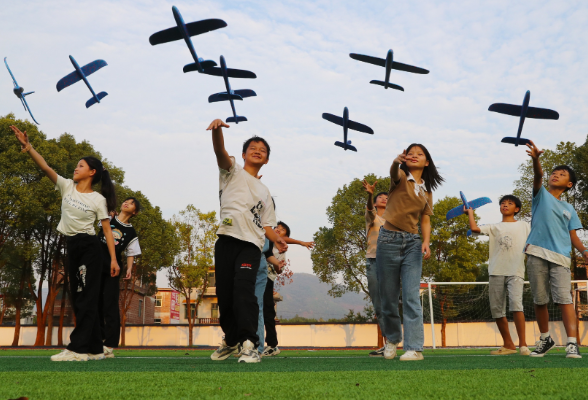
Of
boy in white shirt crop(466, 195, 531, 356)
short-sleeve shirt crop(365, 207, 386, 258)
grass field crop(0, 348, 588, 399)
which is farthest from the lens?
short-sleeve shirt crop(365, 207, 386, 258)

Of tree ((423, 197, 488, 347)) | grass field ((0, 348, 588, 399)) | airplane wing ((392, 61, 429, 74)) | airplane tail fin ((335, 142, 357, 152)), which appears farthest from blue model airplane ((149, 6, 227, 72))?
tree ((423, 197, 488, 347))

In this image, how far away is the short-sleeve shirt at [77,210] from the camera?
454 centimetres

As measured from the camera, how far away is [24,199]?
22562 mm

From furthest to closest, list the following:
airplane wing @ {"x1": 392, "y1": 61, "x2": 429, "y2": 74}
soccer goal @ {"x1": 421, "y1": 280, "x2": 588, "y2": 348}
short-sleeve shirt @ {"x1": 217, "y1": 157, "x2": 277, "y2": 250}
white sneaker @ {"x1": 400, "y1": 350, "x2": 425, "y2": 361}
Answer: soccer goal @ {"x1": 421, "y1": 280, "x2": 588, "y2": 348}, airplane wing @ {"x1": 392, "y1": 61, "x2": 429, "y2": 74}, white sneaker @ {"x1": 400, "y1": 350, "x2": 425, "y2": 361}, short-sleeve shirt @ {"x1": 217, "y1": 157, "x2": 277, "y2": 250}

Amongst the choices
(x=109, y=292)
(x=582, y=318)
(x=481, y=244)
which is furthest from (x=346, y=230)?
(x=109, y=292)

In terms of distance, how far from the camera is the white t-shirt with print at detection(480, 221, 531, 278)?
6.03m

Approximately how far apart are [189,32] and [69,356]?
14.3 metres

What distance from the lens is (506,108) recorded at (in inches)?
589

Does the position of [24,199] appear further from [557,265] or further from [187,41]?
[557,265]

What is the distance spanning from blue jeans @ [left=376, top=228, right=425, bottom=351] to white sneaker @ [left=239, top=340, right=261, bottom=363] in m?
1.48

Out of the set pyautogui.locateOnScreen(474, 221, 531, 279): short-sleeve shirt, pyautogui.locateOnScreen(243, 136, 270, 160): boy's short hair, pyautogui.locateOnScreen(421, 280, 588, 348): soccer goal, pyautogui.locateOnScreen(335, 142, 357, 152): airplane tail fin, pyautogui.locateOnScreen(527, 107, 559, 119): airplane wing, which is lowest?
pyautogui.locateOnScreen(421, 280, 588, 348): soccer goal

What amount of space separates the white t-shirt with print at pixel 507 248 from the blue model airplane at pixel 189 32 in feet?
39.7

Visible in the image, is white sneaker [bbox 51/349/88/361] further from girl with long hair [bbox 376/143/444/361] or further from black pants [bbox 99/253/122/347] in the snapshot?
girl with long hair [bbox 376/143/444/361]

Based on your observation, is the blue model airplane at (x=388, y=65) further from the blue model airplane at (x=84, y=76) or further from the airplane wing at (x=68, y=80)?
the airplane wing at (x=68, y=80)
